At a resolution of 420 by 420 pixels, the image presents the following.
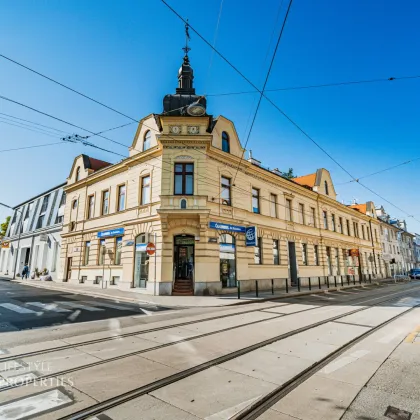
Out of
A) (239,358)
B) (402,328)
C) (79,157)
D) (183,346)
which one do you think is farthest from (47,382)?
(79,157)

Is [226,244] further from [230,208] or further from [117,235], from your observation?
[117,235]

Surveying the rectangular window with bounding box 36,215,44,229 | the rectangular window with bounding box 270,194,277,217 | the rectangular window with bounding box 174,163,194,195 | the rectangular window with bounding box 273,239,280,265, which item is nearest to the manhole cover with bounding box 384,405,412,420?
the rectangular window with bounding box 174,163,194,195

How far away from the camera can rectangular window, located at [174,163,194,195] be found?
56.3 ft

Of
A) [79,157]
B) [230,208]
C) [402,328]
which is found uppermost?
[79,157]

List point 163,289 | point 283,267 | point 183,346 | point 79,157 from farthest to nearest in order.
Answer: point 79,157 → point 283,267 → point 163,289 → point 183,346

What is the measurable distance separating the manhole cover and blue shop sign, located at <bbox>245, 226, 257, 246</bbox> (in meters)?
15.1

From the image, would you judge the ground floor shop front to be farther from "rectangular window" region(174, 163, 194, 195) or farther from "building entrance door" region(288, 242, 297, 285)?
"rectangular window" region(174, 163, 194, 195)

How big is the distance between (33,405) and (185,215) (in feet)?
43.9

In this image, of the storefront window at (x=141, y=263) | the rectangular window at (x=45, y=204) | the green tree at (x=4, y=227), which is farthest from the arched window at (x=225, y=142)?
the green tree at (x=4, y=227)

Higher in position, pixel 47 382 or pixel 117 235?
pixel 117 235

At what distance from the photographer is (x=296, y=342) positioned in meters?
6.09

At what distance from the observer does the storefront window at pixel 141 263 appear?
57.3 feet

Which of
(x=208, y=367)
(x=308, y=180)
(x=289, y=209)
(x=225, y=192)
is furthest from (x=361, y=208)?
(x=208, y=367)

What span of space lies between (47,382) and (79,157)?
2708cm
